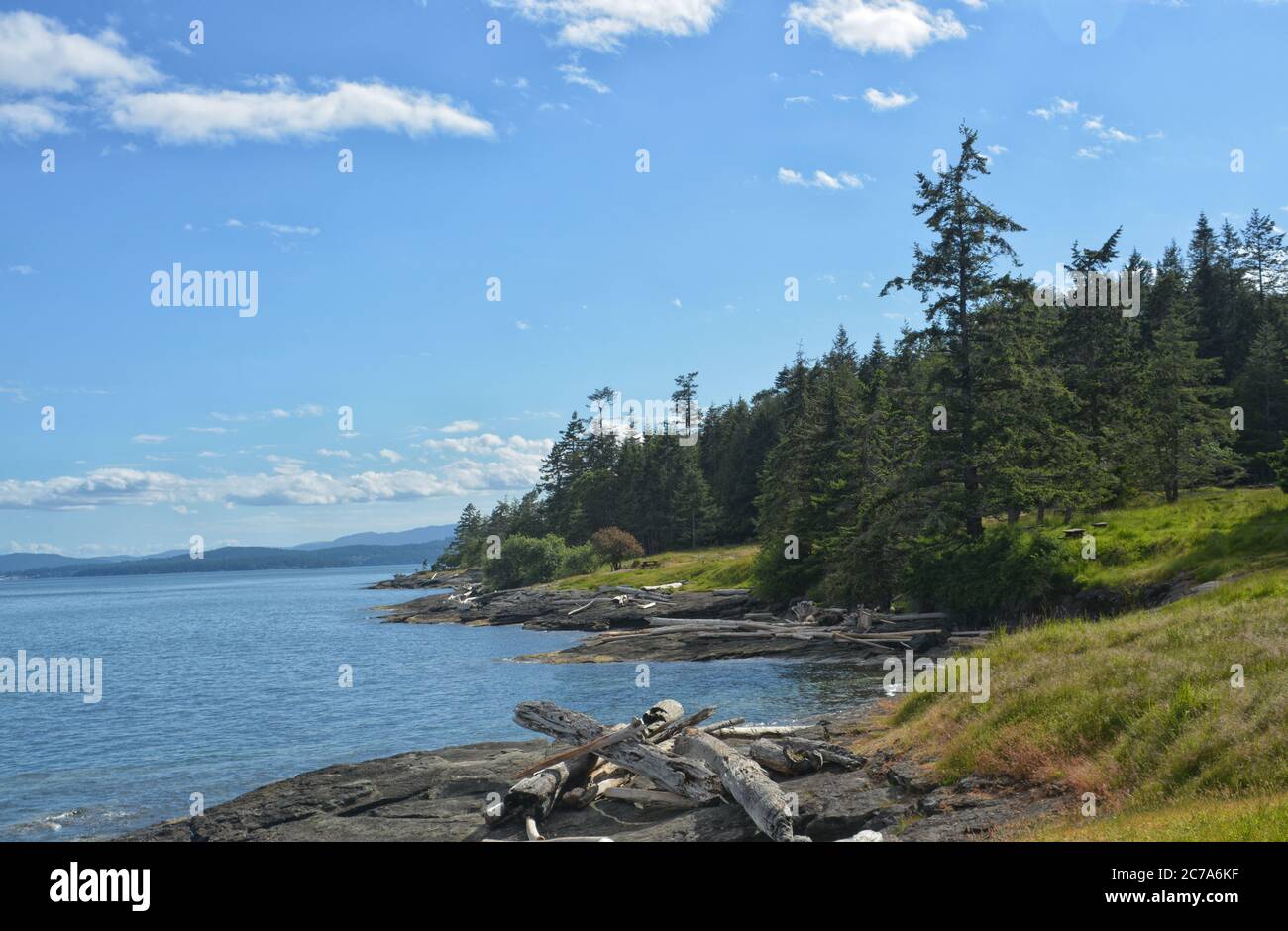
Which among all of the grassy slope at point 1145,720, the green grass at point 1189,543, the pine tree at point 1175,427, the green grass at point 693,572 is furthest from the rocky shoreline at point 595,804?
the green grass at point 693,572

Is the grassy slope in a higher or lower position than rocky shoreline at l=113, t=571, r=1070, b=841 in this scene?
higher

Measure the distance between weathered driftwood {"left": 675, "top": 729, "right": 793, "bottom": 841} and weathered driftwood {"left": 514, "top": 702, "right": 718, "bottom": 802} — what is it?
39cm

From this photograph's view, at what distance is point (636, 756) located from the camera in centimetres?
1811

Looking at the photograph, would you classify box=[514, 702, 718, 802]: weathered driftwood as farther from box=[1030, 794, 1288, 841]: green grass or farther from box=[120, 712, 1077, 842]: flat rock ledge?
box=[1030, 794, 1288, 841]: green grass

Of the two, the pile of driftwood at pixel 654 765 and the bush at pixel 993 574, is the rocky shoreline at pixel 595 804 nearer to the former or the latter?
the pile of driftwood at pixel 654 765

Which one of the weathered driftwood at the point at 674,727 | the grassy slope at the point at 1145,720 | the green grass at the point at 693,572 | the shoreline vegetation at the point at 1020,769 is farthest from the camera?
the green grass at the point at 693,572

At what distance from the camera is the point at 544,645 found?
58906 millimetres

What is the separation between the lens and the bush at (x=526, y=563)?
107m

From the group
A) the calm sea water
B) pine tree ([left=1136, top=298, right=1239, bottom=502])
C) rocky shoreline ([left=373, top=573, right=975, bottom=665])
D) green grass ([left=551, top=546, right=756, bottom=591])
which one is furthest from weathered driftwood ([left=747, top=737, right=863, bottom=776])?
green grass ([left=551, top=546, right=756, bottom=591])

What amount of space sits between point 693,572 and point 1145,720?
68.5 metres

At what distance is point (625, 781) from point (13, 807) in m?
16.7

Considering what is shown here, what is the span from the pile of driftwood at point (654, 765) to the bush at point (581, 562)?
84.0 metres

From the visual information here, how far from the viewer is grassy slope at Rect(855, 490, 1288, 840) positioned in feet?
36.9

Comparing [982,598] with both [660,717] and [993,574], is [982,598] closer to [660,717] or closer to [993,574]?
[993,574]
